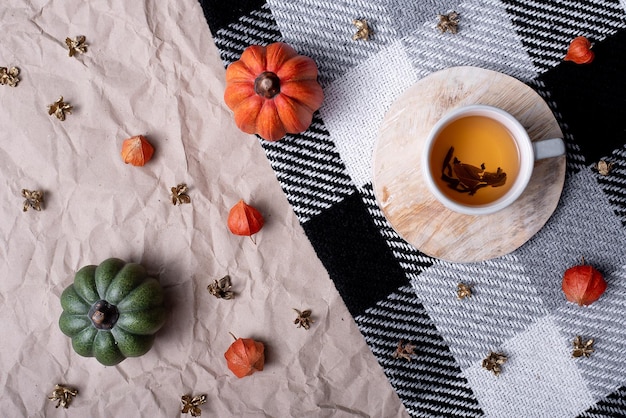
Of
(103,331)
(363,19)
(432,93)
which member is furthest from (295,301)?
(363,19)

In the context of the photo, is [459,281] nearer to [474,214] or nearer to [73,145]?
[474,214]

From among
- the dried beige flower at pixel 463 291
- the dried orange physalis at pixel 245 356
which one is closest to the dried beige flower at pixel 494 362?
the dried beige flower at pixel 463 291

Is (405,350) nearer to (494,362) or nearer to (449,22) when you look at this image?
(494,362)

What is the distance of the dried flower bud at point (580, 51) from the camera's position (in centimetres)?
128

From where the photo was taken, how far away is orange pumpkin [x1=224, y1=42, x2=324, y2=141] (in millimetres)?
1196

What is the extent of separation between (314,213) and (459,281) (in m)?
0.36

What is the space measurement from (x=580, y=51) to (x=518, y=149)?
1.09 ft

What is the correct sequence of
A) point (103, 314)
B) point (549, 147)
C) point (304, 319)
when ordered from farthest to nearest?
point (304, 319), point (103, 314), point (549, 147)

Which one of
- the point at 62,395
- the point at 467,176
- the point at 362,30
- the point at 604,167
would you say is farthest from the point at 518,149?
the point at 62,395

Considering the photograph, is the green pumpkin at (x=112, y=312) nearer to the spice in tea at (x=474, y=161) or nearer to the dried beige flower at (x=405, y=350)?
the dried beige flower at (x=405, y=350)

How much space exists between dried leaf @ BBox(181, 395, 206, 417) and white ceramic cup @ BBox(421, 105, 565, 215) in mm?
727

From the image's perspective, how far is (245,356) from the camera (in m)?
1.30

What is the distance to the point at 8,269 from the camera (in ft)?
4.58

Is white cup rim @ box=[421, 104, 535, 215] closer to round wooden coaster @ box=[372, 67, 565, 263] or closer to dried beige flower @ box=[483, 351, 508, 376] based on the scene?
round wooden coaster @ box=[372, 67, 565, 263]
